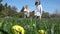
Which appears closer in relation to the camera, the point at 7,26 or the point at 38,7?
the point at 7,26

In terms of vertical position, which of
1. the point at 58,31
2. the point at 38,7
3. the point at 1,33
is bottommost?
the point at 38,7

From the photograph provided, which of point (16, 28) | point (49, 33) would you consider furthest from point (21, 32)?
point (49, 33)

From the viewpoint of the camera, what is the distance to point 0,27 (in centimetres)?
131

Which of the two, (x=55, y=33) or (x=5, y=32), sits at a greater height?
(x=5, y=32)

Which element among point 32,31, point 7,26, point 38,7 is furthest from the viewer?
point 38,7

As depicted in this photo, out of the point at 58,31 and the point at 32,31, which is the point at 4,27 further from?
the point at 58,31

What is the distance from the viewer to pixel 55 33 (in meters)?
1.81

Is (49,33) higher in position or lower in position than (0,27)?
lower

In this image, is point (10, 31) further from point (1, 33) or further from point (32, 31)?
point (32, 31)

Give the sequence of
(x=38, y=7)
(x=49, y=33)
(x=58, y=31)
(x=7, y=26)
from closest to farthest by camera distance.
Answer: (x=7, y=26)
(x=49, y=33)
(x=58, y=31)
(x=38, y=7)

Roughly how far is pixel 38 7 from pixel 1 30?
41.0 feet

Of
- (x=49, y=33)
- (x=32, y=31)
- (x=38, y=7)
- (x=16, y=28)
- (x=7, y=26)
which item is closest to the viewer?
(x=16, y=28)

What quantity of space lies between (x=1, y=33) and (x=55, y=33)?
639 mm

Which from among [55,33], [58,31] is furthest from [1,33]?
[58,31]
